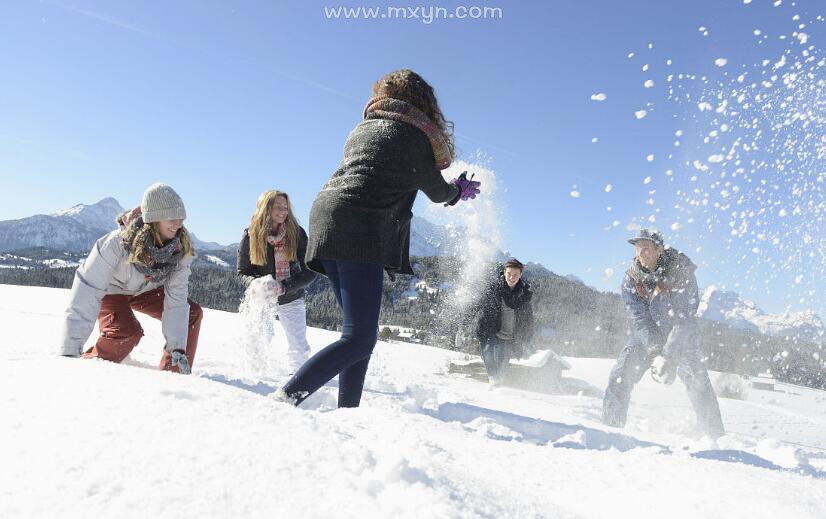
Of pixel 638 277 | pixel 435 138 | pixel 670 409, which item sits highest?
pixel 435 138

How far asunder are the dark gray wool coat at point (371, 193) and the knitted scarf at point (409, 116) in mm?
34

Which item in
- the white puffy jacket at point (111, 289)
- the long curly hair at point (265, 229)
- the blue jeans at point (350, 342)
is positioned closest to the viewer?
the blue jeans at point (350, 342)

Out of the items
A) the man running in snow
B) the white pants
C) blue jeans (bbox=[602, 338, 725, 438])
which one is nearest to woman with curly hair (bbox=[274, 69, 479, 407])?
the white pants

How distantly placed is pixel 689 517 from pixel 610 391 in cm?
296

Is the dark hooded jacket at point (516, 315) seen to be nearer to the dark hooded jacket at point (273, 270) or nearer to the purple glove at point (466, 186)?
the dark hooded jacket at point (273, 270)

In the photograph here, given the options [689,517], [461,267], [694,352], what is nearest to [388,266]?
[689,517]

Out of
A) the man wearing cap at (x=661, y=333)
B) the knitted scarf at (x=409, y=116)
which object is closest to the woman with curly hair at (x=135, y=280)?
the knitted scarf at (x=409, y=116)

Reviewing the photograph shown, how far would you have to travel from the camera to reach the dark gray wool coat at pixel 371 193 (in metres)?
2.64

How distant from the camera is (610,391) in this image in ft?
14.8

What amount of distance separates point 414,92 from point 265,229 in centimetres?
247

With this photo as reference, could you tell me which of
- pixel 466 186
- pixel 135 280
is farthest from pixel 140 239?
pixel 466 186

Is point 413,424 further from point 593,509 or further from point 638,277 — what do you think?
point 638,277

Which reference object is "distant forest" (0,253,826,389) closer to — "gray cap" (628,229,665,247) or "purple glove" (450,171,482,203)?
"gray cap" (628,229,665,247)

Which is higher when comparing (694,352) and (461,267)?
(461,267)
